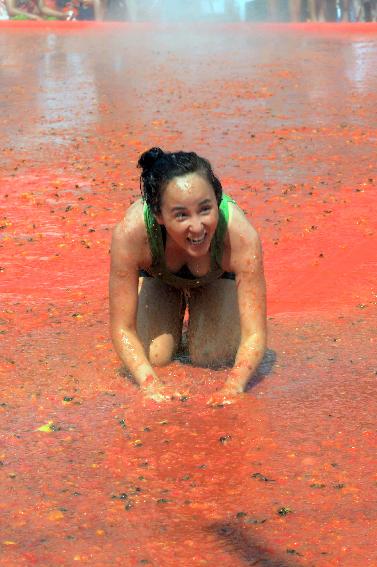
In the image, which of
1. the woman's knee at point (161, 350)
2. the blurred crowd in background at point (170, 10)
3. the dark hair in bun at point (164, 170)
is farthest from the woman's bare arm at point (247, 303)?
the blurred crowd in background at point (170, 10)

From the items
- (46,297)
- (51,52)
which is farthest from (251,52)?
(46,297)

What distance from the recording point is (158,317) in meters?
5.04

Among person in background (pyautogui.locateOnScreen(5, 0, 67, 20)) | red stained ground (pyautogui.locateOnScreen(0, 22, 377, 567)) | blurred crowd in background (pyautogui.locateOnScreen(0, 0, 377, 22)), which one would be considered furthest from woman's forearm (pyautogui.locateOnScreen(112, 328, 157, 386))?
person in background (pyautogui.locateOnScreen(5, 0, 67, 20))

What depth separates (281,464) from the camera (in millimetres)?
3939

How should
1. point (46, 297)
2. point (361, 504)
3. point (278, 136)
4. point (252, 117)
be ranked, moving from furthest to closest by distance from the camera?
point (252, 117)
point (278, 136)
point (46, 297)
point (361, 504)

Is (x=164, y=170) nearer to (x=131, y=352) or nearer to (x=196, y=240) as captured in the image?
(x=196, y=240)

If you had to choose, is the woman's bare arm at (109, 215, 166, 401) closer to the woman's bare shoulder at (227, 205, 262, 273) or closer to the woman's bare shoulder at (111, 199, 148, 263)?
the woman's bare shoulder at (111, 199, 148, 263)

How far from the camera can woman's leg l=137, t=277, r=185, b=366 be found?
16.4ft

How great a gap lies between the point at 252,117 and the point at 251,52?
4.14 metres

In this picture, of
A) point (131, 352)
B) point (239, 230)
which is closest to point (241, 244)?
point (239, 230)

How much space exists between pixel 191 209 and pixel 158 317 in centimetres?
98

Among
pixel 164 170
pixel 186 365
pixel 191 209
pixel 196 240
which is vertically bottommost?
pixel 186 365

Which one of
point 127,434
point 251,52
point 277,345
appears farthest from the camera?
point 251,52

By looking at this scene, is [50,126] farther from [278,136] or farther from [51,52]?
[51,52]
